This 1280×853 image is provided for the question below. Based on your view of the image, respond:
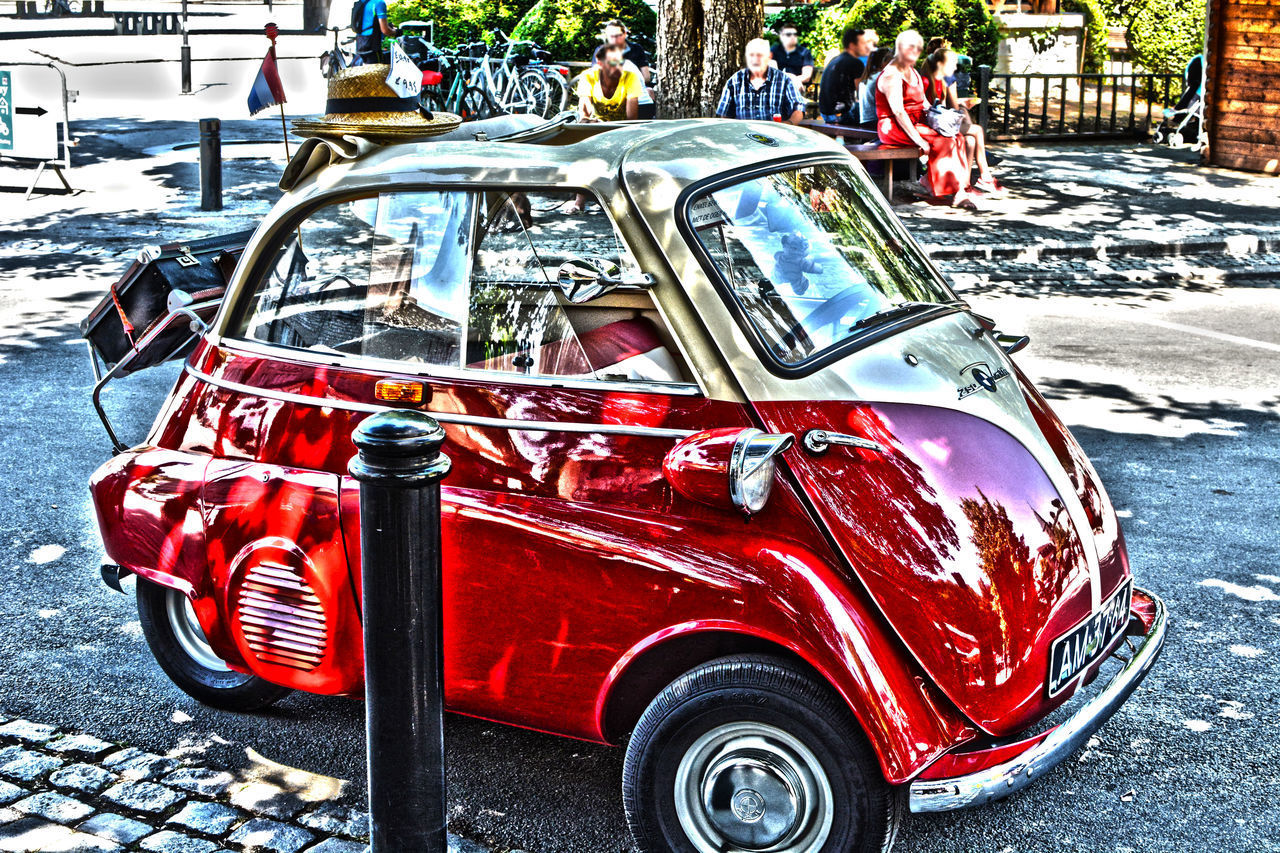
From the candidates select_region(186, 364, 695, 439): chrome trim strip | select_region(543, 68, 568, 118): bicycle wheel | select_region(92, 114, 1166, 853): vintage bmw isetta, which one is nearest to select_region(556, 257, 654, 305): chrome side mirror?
select_region(92, 114, 1166, 853): vintage bmw isetta

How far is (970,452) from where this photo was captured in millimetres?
3574

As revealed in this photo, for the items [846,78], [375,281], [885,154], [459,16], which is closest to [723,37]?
[885,154]

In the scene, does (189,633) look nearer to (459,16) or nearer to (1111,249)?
(1111,249)

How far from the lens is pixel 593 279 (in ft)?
11.6

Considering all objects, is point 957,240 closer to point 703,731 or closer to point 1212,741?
point 1212,741

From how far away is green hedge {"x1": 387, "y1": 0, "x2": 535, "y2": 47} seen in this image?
22.6 metres

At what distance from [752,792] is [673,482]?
0.79m

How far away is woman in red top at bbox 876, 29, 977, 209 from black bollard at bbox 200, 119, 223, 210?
6736 millimetres

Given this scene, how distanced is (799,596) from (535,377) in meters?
0.96

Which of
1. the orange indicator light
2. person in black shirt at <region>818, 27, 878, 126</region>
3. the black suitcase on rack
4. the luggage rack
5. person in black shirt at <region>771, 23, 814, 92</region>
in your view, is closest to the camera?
the orange indicator light

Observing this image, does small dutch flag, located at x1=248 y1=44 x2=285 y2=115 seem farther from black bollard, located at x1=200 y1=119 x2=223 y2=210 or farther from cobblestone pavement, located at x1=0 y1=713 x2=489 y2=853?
black bollard, located at x1=200 y1=119 x2=223 y2=210

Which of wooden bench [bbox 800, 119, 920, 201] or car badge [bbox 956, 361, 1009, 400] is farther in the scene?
wooden bench [bbox 800, 119, 920, 201]

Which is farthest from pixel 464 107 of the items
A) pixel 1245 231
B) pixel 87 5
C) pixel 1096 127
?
pixel 87 5

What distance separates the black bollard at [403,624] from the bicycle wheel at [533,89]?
16.1 metres
